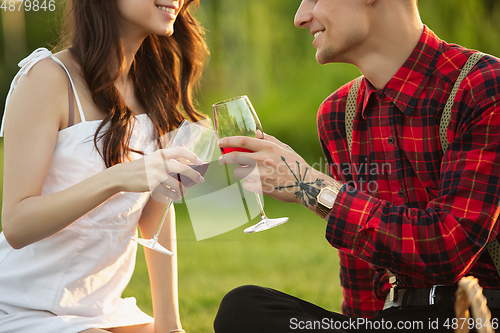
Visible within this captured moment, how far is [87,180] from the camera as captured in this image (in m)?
1.30

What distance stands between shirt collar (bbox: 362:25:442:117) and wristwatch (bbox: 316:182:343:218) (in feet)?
1.39

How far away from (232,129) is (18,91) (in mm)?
658

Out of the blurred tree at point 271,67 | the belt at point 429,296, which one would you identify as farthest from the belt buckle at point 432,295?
the blurred tree at point 271,67

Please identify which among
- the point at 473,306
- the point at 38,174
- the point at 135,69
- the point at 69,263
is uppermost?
the point at 135,69

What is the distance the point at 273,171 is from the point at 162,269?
25.8 inches

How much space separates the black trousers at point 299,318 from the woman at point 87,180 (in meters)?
0.38

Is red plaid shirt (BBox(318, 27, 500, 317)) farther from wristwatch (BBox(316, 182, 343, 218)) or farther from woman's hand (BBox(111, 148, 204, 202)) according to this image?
woman's hand (BBox(111, 148, 204, 202))

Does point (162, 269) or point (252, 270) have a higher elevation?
point (162, 269)

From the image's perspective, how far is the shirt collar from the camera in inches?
60.4

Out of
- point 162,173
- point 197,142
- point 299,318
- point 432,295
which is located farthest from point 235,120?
point 432,295

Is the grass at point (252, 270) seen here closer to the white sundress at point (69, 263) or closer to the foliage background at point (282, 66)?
the foliage background at point (282, 66)

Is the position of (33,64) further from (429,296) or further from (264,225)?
(429,296)

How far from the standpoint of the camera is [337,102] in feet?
5.99

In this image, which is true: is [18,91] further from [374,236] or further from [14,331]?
[374,236]
